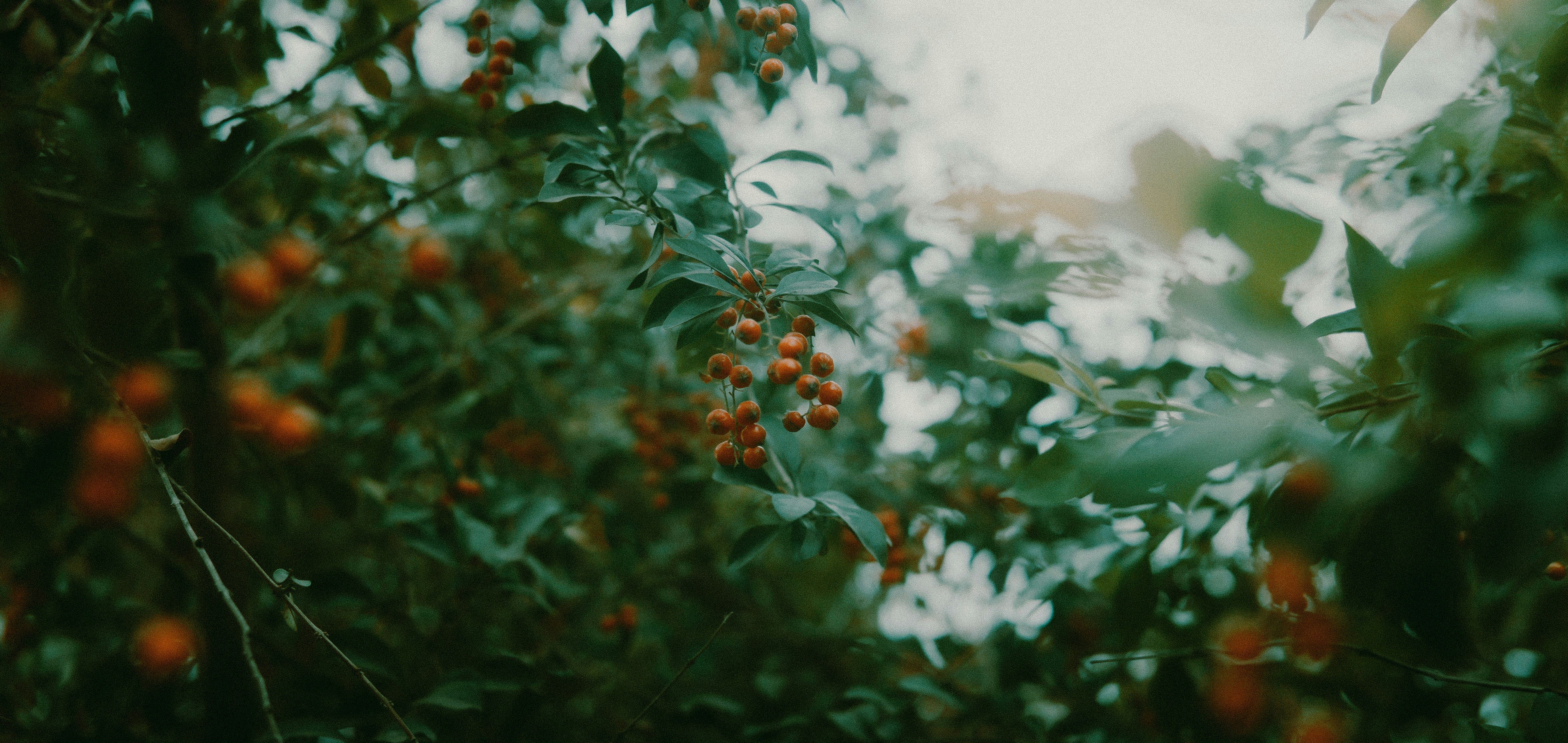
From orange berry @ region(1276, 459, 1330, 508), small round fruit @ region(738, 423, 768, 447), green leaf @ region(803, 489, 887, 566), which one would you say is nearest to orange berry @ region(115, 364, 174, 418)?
small round fruit @ region(738, 423, 768, 447)

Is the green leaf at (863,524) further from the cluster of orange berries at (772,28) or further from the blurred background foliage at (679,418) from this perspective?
the cluster of orange berries at (772,28)

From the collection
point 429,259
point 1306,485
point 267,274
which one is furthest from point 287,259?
point 1306,485

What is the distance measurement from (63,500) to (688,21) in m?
1.54

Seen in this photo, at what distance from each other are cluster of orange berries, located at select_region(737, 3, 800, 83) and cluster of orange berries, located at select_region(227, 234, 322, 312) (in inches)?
23.8

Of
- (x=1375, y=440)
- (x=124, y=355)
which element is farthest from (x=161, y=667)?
(x=1375, y=440)

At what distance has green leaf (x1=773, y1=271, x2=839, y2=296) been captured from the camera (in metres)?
0.80

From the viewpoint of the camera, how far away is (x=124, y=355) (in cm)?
60

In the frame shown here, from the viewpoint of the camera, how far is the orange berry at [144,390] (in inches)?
31.0

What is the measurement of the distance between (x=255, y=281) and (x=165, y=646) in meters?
0.66

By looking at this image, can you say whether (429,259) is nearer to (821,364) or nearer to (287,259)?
(287,259)

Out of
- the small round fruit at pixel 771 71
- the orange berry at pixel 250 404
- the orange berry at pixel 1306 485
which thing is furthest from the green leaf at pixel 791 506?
the orange berry at pixel 250 404

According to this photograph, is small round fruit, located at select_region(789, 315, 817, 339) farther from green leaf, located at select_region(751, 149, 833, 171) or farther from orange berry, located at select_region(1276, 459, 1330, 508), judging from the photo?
orange berry, located at select_region(1276, 459, 1330, 508)

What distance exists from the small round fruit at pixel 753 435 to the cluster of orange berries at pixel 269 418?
52cm

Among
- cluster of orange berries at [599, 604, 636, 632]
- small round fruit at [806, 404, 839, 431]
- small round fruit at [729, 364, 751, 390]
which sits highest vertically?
small round fruit at [729, 364, 751, 390]
